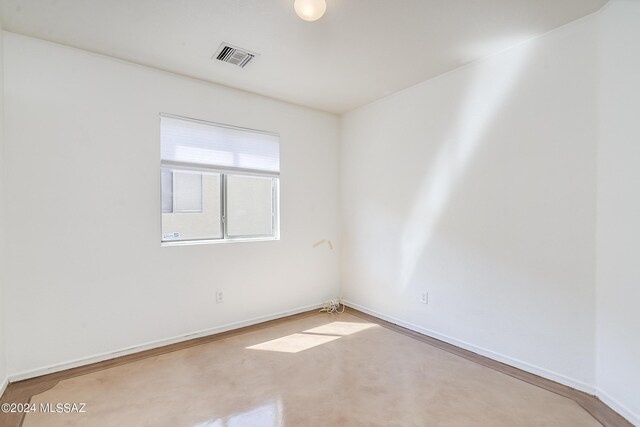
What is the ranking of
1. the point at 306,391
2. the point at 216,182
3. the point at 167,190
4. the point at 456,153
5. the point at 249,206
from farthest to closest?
the point at 249,206 → the point at 216,182 → the point at 167,190 → the point at 456,153 → the point at 306,391

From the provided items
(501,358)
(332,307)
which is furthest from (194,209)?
(501,358)

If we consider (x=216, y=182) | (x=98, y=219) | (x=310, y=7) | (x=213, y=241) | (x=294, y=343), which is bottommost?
(x=294, y=343)

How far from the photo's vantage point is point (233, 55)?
2.57m

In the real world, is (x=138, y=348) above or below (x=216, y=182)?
below

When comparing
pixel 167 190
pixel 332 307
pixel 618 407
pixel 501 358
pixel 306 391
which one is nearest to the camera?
pixel 618 407

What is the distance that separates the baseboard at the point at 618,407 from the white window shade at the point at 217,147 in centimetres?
336

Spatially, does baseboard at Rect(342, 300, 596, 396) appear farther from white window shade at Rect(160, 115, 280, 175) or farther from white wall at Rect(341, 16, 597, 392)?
white window shade at Rect(160, 115, 280, 175)

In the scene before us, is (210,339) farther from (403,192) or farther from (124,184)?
(403,192)

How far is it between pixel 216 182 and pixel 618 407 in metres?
3.67

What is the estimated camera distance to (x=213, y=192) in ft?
10.7

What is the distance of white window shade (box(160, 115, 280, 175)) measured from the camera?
9.53ft

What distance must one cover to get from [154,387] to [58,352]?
91 cm

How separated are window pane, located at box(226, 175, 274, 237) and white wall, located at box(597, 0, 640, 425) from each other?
9.89 ft

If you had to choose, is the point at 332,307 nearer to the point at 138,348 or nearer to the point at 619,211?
the point at 138,348
